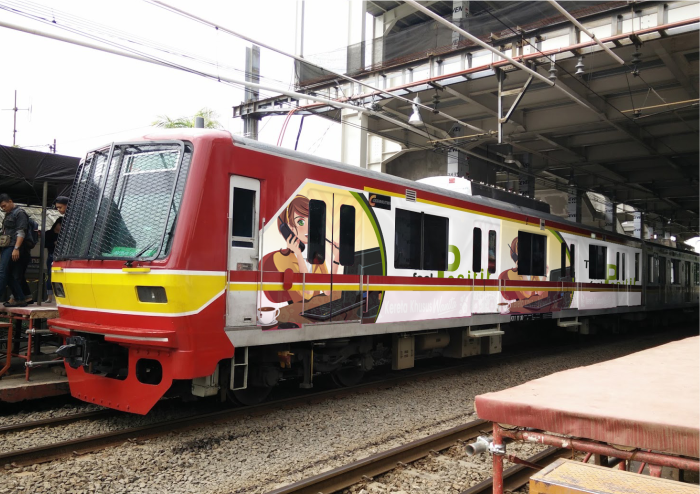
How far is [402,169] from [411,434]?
1718cm

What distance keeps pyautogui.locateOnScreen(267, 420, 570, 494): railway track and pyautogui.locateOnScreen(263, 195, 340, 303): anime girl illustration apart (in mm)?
2182

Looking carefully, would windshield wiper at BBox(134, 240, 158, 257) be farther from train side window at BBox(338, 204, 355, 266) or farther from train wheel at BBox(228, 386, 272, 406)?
train side window at BBox(338, 204, 355, 266)

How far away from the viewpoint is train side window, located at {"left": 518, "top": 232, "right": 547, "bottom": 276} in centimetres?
1138

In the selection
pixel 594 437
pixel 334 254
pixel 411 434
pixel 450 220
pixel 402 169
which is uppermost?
pixel 402 169

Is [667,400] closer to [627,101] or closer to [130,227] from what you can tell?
[130,227]

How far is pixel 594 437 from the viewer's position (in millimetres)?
2480

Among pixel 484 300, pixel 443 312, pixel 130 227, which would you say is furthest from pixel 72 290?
pixel 484 300

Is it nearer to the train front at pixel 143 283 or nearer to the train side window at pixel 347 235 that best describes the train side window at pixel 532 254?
the train side window at pixel 347 235

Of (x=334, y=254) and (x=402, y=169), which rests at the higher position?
(x=402, y=169)

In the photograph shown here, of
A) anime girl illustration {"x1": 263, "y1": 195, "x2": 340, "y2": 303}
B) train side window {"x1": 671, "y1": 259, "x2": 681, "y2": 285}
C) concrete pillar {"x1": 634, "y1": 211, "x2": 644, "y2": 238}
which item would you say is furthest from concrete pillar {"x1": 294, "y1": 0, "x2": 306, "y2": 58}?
concrete pillar {"x1": 634, "y1": 211, "x2": 644, "y2": 238}

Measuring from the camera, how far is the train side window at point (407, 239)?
27.4 ft

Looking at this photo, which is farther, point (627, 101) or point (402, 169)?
point (402, 169)

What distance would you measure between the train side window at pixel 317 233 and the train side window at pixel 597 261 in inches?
374

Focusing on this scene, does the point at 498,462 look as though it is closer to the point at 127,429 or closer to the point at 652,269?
the point at 127,429
